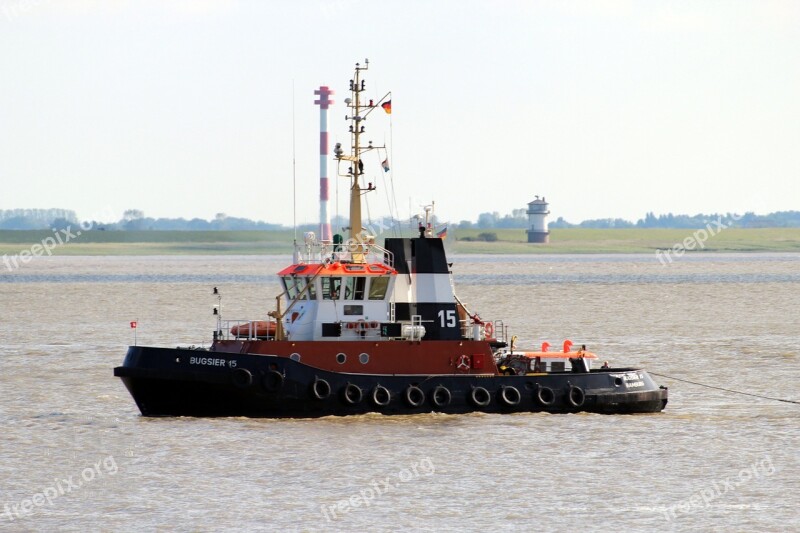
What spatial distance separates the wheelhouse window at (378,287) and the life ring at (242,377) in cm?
322

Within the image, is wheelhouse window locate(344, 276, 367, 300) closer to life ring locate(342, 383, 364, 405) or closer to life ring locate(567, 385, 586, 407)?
life ring locate(342, 383, 364, 405)

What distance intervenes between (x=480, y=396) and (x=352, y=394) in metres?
2.84

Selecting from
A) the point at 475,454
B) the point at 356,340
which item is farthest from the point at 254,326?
the point at 475,454

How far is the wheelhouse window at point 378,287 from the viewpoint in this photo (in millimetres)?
28203

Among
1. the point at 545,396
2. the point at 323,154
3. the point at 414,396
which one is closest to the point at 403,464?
the point at 414,396

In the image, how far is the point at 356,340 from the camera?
28078 millimetres

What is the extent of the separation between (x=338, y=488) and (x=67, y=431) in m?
7.94

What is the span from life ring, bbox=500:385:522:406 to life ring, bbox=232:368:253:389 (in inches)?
217

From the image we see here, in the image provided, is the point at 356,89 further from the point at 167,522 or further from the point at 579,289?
the point at 579,289

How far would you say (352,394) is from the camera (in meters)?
27.4

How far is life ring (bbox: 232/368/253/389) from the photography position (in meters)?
27.0

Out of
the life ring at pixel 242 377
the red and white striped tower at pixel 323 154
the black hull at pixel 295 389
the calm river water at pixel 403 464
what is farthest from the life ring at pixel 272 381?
the red and white striped tower at pixel 323 154

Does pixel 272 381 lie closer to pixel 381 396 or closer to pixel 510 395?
pixel 381 396

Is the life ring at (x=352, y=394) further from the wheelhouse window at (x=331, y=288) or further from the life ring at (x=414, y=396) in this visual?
the wheelhouse window at (x=331, y=288)
